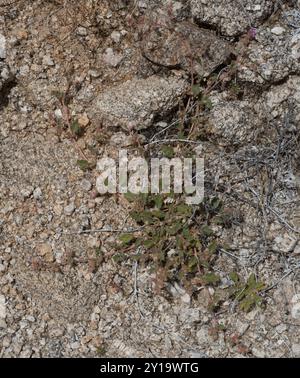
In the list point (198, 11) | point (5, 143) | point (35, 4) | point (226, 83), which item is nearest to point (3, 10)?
point (35, 4)

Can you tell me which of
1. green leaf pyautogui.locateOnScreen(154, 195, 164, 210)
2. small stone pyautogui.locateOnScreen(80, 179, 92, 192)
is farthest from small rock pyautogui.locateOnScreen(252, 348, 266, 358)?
small stone pyautogui.locateOnScreen(80, 179, 92, 192)

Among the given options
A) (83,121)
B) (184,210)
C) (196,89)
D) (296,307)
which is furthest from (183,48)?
(296,307)

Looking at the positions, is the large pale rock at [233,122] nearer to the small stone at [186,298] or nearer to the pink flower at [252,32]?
A: the pink flower at [252,32]

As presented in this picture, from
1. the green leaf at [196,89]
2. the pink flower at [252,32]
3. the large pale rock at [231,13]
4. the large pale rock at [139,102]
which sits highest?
the large pale rock at [231,13]

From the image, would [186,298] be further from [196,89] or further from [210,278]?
[196,89]

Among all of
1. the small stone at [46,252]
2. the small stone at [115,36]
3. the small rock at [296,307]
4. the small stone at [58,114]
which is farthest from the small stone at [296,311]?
the small stone at [115,36]

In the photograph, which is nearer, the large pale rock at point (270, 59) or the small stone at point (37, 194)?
the small stone at point (37, 194)

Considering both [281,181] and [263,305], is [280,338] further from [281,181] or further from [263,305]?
[281,181]
